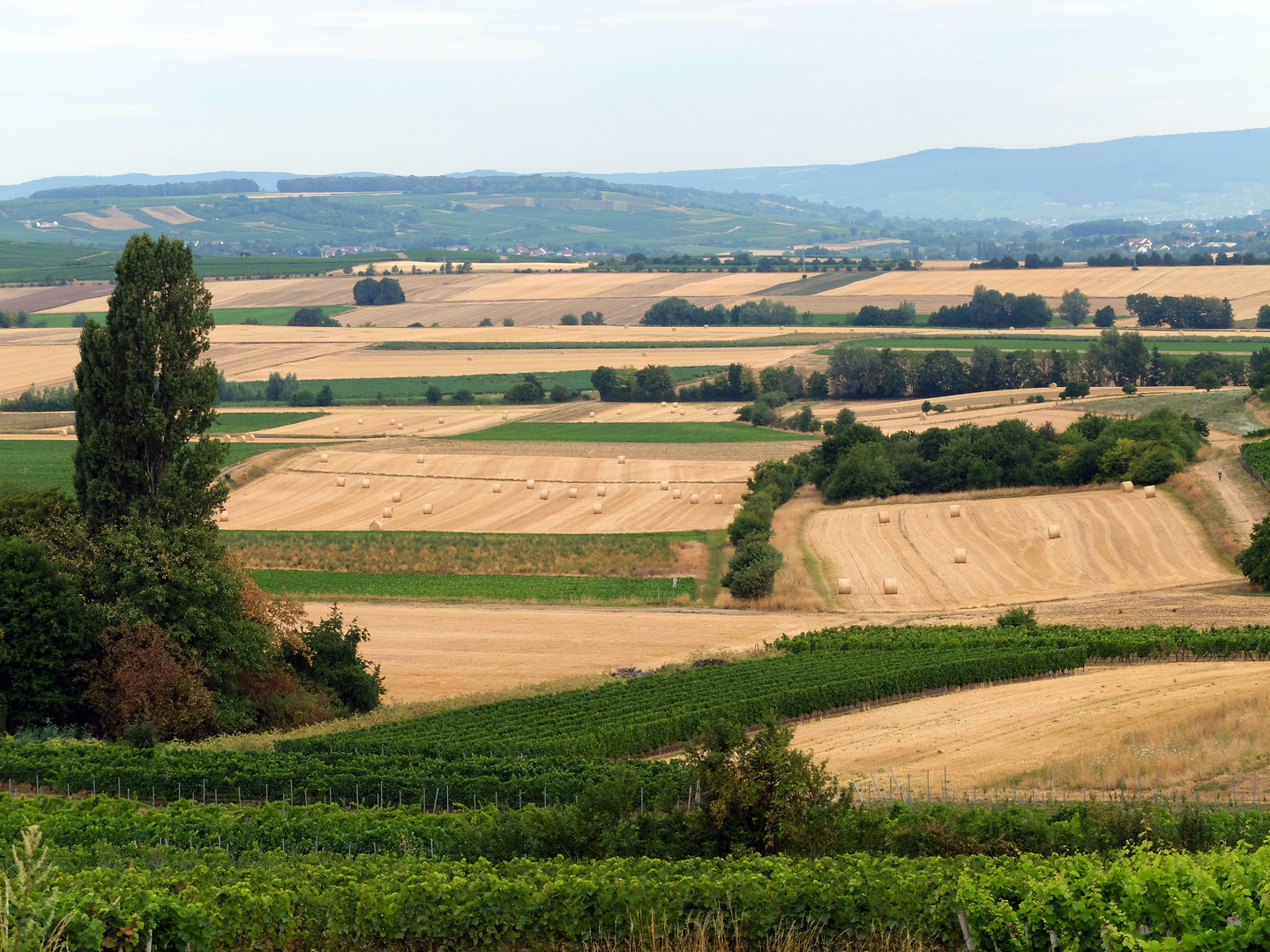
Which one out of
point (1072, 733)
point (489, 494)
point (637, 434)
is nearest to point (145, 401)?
point (1072, 733)

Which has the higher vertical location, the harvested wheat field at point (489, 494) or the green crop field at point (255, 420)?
the green crop field at point (255, 420)

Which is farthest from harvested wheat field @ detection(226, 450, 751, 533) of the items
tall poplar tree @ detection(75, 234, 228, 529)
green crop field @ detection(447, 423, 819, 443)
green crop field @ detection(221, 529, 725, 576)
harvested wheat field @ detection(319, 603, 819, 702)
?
tall poplar tree @ detection(75, 234, 228, 529)

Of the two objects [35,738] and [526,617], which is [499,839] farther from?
[526,617]

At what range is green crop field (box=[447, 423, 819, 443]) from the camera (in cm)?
9312

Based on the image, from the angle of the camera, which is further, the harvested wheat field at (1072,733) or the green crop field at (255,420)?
the green crop field at (255,420)

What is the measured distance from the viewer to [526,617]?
166 ft

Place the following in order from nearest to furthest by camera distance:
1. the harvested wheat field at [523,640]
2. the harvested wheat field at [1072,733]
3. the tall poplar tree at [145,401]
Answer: the harvested wheat field at [1072,733] < the tall poplar tree at [145,401] < the harvested wheat field at [523,640]

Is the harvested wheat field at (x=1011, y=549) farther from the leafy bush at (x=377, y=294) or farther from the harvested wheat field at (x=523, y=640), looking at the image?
the leafy bush at (x=377, y=294)

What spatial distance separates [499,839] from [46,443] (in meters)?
78.9

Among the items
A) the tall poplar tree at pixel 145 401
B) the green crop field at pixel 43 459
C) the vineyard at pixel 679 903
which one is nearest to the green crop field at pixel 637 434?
the green crop field at pixel 43 459

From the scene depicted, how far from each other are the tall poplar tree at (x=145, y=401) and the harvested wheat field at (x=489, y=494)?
3154cm

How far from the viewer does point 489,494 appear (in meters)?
76.4

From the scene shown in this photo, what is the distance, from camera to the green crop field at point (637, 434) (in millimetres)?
93125

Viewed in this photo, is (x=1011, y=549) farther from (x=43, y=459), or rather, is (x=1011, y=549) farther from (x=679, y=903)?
(x=43, y=459)
